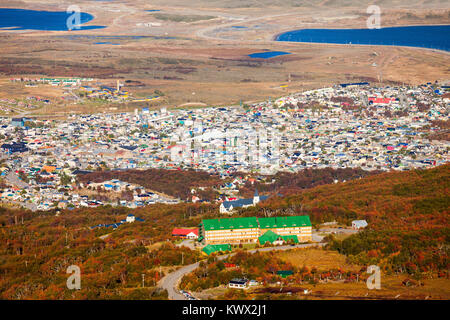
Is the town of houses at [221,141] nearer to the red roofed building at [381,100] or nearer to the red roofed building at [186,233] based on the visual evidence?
the red roofed building at [381,100]

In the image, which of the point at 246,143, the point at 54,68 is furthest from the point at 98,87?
the point at 246,143

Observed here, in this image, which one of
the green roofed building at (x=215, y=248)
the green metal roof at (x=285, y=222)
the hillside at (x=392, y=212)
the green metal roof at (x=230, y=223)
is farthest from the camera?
the green metal roof at (x=285, y=222)

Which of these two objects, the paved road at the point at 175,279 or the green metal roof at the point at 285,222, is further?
the green metal roof at the point at 285,222

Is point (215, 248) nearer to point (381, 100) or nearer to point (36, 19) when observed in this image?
point (381, 100)

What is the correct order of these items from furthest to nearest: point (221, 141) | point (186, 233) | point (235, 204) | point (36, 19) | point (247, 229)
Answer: point (36, 19) → point (221, 141) → point (235, 204) → point (186, 233) → point (247, 229)

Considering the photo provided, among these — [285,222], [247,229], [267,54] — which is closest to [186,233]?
[247,229]

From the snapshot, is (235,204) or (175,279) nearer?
(175,279)

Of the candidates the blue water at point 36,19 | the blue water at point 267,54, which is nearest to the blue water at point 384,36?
the blue water at point 267,54

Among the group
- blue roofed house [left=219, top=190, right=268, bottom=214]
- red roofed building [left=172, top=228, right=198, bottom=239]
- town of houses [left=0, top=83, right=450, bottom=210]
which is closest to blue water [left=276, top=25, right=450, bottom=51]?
town of houses [left=0, top=83, right=450, bottom=210]
